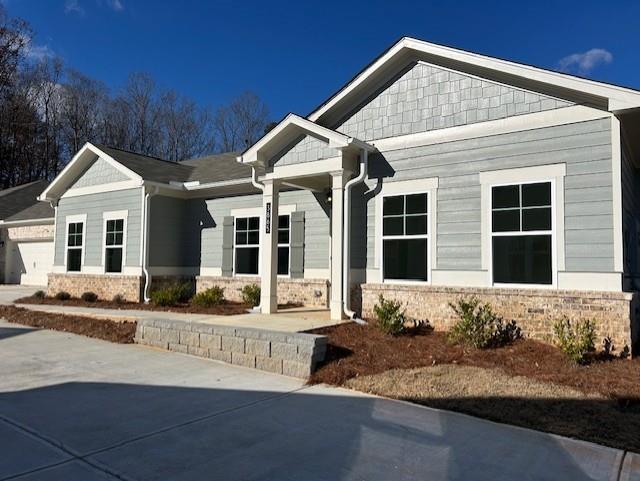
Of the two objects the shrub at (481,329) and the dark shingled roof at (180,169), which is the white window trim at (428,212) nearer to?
the shrub at (481,329)

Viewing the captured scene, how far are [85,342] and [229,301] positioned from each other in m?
4.76

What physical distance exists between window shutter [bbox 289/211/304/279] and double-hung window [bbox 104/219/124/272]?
19.3 feet

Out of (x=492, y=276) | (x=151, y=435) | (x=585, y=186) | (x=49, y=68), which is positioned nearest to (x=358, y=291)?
(x=492, y=276)

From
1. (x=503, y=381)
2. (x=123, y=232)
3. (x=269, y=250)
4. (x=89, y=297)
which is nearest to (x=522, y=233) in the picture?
(x=503, y=381)

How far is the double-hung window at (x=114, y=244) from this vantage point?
15.1 m

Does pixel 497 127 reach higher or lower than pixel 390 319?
higher

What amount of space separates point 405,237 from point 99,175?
36.6 feet

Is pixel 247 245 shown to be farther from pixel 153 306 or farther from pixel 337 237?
pixel 337 237

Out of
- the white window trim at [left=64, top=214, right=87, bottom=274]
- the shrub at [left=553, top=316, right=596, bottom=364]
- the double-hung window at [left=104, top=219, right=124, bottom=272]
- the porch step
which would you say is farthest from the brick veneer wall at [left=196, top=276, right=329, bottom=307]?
the shrub at [left=553, top=316, right=596, bottom=364]

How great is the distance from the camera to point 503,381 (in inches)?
244

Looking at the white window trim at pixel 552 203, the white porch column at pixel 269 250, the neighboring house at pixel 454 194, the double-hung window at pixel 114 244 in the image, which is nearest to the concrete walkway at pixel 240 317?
the white porch column at pixel 269 250

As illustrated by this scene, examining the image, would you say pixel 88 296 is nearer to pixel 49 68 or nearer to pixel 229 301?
pixel 229 301

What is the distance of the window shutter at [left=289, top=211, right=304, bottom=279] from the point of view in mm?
12477

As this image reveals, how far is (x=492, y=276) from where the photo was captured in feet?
28.5
